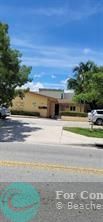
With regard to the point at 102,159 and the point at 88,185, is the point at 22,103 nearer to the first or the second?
the point at 102,159

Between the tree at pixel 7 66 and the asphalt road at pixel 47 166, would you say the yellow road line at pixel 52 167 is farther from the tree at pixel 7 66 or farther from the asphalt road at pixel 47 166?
the tree at pixel 7 66

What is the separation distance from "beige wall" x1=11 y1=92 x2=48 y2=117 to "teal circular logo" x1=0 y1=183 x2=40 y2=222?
5176 centimetres

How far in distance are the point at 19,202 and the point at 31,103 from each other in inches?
2096

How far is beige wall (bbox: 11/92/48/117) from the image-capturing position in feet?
198

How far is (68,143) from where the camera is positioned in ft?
65.3

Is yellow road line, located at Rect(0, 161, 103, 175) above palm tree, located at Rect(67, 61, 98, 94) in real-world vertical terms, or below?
below

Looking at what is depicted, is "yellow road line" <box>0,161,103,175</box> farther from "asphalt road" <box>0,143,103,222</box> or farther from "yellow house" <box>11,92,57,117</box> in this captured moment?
"yellow house" <box>11,92,57,117</box>

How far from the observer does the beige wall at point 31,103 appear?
198 ft

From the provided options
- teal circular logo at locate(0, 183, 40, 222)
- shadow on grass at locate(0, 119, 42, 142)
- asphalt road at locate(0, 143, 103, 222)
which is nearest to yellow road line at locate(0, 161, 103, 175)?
asphalt road at locate(0, 143, 103, 222)

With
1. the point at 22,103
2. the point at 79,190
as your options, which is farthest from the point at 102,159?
the point at 22,103

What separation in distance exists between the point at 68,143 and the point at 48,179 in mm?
10427

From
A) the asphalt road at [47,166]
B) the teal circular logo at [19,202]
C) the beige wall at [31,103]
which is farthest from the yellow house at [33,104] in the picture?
the teal circular logo at [19,202]

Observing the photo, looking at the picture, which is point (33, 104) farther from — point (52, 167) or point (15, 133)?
point (52, 167)

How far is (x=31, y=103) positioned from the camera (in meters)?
60.3
